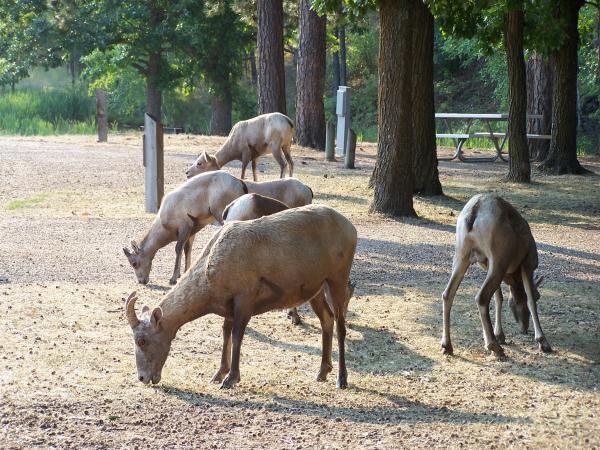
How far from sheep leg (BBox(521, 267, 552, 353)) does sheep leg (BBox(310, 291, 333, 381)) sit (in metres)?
1.76

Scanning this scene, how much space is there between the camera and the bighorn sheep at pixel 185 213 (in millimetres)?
10695

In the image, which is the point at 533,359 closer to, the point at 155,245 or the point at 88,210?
the point at 155,245

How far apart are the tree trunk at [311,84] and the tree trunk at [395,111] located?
417 inches

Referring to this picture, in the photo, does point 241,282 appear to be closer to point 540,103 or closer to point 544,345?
point 544,345

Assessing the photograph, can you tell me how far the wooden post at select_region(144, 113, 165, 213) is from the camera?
600 inches

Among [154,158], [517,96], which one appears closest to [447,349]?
[154,158]

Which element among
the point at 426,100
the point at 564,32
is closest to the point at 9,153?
the point at 426,100

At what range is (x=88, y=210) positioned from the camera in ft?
51.7

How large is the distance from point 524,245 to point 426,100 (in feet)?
30.8

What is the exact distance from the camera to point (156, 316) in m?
7.07

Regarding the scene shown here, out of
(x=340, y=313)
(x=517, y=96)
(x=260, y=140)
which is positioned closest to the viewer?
(x=340, y=313)

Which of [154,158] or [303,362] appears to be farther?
[154,158]

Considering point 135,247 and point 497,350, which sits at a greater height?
point 135,247

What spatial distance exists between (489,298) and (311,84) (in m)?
18.8
